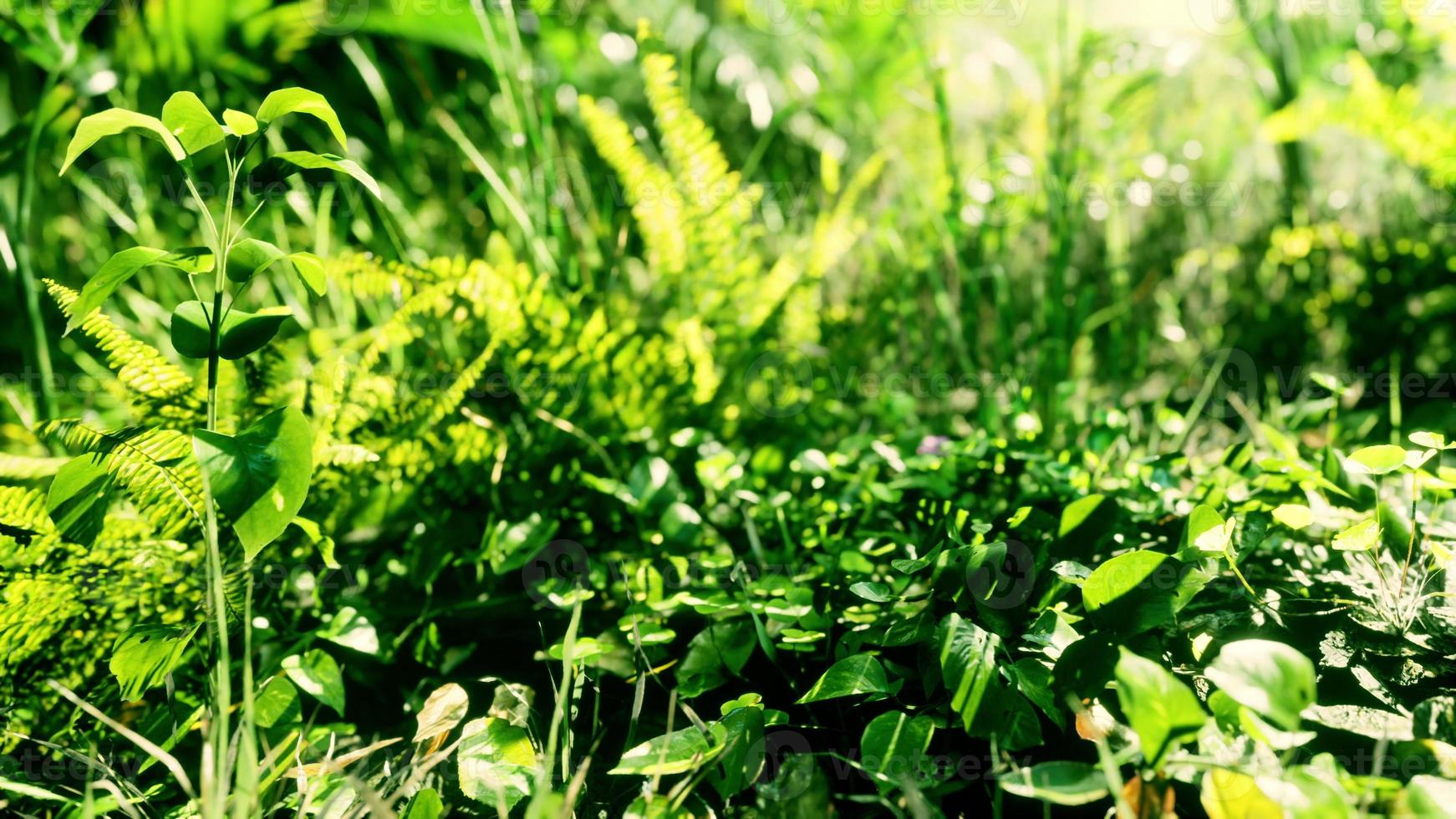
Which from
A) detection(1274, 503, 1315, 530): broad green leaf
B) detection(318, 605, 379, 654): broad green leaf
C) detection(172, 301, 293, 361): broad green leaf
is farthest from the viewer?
detection(318, 605, 379, 654): broad green leaf

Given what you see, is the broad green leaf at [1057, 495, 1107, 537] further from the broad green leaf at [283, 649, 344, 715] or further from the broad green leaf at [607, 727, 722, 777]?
the broad green leaf at [283, 649, 344, 715]

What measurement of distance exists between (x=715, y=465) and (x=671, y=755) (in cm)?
46

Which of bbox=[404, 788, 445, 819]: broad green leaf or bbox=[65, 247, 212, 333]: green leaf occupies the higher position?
bbox=[65, 247, 212, 333]: green leaf

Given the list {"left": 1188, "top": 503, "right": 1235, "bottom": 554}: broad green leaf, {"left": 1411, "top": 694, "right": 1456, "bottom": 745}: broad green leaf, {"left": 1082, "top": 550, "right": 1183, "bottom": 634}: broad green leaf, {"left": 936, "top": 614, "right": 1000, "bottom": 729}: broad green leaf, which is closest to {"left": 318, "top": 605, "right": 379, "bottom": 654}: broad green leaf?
{"left": 936, "top": 614, "right": 1000, "bottom": 729}: broad green leaf

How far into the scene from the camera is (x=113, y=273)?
0.73 meters

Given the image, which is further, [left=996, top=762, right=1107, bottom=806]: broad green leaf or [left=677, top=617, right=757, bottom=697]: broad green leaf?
[left=677, top=617, right=757, bottom=697]: broad green leaf

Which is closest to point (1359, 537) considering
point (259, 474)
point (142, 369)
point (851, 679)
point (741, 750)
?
point (851, 679)

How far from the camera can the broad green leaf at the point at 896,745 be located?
2.56 feet

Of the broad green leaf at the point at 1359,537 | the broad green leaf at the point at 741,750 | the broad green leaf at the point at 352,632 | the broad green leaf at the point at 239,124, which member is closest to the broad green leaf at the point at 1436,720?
the broad green leaf at the point at 1359,537

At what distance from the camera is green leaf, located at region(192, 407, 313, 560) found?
0.68m

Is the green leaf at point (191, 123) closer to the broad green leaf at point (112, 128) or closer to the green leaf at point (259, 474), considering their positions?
the broad green leaf at point (112, 128)

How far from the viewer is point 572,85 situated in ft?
8.25

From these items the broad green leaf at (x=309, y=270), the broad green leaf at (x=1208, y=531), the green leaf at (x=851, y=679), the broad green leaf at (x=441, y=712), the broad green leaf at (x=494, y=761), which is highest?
the broad green leaf at (x=309, y=270)

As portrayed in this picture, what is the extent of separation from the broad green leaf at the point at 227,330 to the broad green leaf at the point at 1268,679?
2.80 ft
